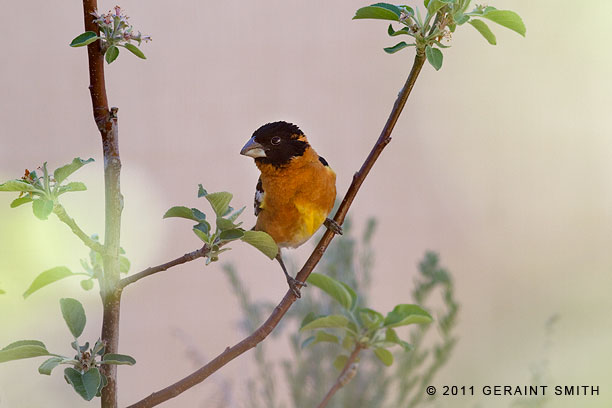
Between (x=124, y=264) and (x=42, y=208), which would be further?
(x=124, y=264)

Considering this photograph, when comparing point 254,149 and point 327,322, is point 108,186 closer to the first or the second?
point 327,322

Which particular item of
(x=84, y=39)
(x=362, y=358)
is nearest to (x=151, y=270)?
(x=84, y=39)

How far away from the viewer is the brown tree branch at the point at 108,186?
48 cm

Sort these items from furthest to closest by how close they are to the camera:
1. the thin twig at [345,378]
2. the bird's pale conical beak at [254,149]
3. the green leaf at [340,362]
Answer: the bird's pale conical beak at [254,149] < the green leaf at [340,362] < the thin twig at [345,378]

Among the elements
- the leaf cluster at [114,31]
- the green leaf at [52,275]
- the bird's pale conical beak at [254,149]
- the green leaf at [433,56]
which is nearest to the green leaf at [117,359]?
the green leaf at [52,275]

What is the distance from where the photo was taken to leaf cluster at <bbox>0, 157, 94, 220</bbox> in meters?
0.49

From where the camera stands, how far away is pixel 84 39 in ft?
1.56

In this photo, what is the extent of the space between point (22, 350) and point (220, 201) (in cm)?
18

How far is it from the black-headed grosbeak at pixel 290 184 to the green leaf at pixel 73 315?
18.3 inches

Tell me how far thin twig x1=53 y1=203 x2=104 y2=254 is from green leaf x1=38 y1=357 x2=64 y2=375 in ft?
0.27

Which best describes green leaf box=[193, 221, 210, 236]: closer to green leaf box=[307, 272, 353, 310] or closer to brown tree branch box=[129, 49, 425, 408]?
brown tree branch box=[129, 49, 425, 408]

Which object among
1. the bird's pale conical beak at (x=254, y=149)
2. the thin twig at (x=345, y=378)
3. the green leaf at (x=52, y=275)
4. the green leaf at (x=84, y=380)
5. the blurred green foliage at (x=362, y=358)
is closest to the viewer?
the green leaf at (x=84, y=380)

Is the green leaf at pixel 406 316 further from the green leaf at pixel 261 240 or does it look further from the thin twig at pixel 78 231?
the thin twig at pixel 78 231

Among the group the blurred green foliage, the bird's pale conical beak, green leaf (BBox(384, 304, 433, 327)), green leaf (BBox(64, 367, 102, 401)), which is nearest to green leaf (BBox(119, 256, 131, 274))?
green leaf (BBox(64, 367, 102, 401))
